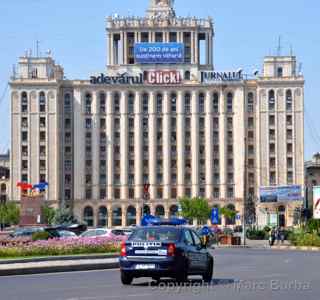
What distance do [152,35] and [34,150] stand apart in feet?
78.6

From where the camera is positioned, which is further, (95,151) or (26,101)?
(95,151)

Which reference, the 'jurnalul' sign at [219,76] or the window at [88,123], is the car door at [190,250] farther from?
the window at [88,123]

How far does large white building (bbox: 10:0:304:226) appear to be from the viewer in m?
137

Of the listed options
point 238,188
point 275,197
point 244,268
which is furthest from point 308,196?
point 244,268

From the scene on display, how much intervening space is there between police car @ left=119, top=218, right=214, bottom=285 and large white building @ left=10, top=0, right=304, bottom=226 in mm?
113230

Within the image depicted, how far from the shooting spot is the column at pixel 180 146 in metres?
139

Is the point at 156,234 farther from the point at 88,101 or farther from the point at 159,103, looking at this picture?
the point at 159,103

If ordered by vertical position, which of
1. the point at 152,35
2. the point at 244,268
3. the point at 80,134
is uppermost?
the point at 152,35

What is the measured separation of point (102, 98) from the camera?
459 feet

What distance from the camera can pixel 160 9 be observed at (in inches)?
5861

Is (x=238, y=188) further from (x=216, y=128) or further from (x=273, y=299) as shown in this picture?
(x=273, y=299)

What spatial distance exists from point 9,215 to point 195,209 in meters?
23.3

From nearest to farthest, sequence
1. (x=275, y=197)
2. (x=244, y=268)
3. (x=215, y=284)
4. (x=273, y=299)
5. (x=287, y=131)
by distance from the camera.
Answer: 1. (x=273, y=299)
2. (x=215, y=284)
3. (x=244, y=268)
4. (x=275, y=197)
5. (x=287, y=131)

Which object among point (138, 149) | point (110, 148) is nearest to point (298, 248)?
point (138, 149)
